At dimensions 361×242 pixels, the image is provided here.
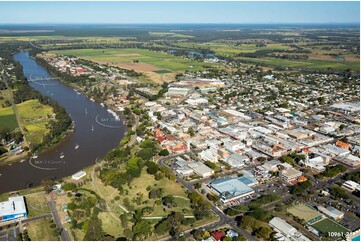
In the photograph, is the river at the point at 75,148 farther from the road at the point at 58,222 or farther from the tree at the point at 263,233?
the tree at the point at 263,233

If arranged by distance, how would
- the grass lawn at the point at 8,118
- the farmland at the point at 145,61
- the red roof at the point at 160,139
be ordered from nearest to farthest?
the red roof at the point at 160,139
the grass lawn at the point at 8,118
the farmland at the point at 145,61

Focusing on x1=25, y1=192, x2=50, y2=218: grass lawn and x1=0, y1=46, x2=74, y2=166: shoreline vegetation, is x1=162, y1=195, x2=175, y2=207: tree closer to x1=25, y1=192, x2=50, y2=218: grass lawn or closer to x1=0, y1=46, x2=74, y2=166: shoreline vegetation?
x1=25, y1=192, x2=50, y2=218: grass lawn

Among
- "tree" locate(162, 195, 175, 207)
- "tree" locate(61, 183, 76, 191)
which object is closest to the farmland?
"tree" locate(61, 183, 76, 191)

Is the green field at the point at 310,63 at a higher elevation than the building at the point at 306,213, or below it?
higher

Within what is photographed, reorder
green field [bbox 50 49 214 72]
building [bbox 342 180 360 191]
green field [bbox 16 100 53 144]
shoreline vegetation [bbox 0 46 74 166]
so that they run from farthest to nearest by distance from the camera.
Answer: green field [bbox 50 49 214 72] → green field [bbox 16 100 53 144] → shoreline vegetation [bbox 0 46 74 166] → building [bbox 342 180 360 191]

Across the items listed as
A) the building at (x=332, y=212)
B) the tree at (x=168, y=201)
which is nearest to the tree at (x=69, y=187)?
the tree at (x=168, y=201)

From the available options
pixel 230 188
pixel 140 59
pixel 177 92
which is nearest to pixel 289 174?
pixel 230 188

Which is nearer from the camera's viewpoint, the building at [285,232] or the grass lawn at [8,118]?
the building at [285,232]
